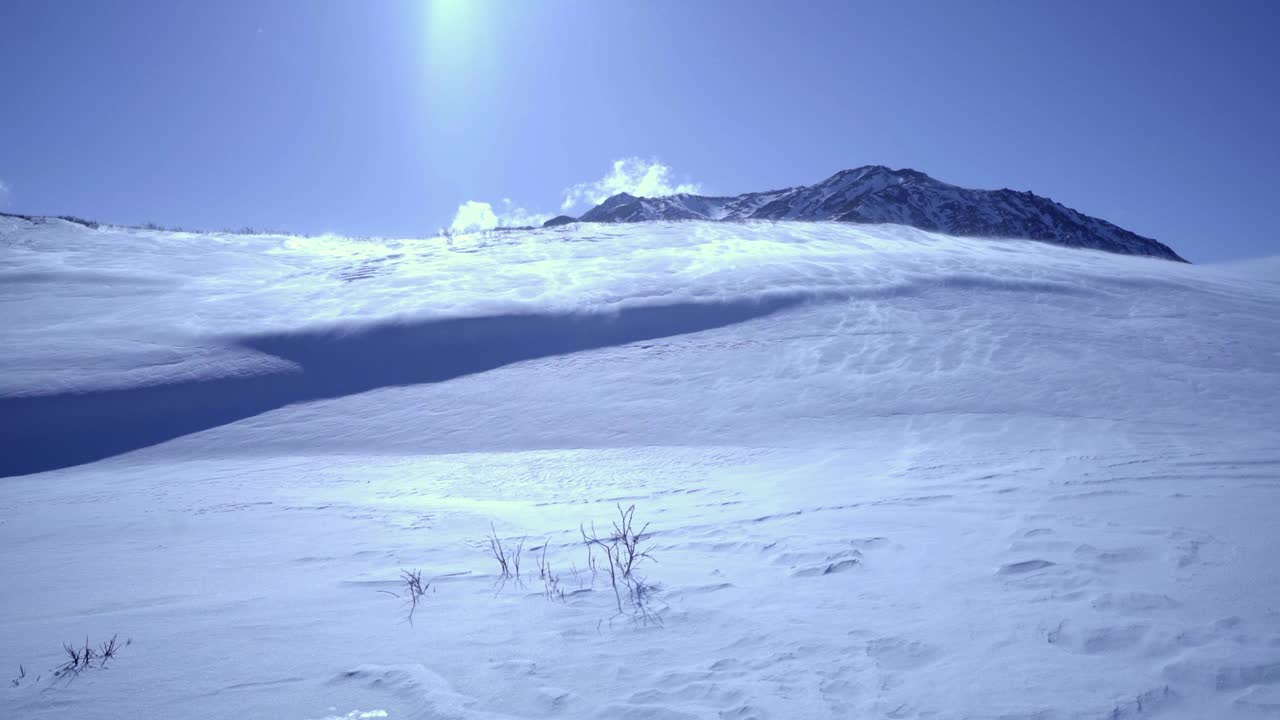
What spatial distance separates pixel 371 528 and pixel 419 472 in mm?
2458

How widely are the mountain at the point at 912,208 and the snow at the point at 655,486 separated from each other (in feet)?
363

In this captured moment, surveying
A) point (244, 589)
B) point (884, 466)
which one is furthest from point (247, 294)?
point (884, 466)

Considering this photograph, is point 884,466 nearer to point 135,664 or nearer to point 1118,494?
point 1118,494

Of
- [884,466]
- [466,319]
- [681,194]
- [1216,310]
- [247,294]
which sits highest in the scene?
[681,194]

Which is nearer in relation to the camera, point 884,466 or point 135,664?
point 135,664

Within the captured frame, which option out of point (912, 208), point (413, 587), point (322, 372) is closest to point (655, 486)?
point (413, 587)

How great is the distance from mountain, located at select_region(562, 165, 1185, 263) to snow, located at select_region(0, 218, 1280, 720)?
111 metres

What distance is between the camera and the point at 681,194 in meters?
156

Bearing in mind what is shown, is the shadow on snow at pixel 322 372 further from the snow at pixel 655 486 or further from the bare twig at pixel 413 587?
the bare twig at pixel 413 587

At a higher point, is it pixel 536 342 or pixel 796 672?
pixel 536 342

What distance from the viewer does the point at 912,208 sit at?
133 m

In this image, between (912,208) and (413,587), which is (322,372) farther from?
A: (912,208)

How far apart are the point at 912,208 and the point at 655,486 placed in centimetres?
14158

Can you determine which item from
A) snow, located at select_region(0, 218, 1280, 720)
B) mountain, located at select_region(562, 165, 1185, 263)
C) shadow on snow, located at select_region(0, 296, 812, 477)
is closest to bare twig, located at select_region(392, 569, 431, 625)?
snow, located at select_region(0, 218, 1280, 720)
